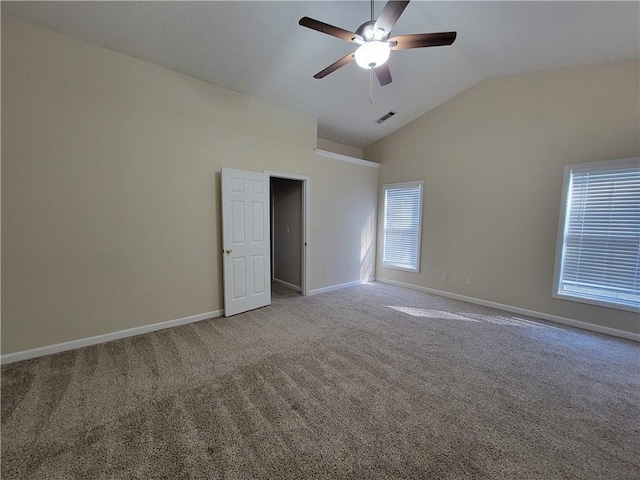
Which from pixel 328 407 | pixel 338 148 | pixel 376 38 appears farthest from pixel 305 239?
pixel 376 38

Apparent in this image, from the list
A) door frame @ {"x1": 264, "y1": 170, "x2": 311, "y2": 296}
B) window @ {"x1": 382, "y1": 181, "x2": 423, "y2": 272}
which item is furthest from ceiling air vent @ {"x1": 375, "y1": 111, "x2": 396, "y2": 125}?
door frame @ {"x1": 264, "y1": 170, "x2": 311, "y2": 296}

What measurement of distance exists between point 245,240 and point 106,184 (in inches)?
65.6

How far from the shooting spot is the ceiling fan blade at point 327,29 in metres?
1.94

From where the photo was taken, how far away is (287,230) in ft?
17.1

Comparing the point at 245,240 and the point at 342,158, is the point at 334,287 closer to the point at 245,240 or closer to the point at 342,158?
the point at 245,240

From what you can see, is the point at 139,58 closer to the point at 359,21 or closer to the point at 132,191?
the point at 132,191

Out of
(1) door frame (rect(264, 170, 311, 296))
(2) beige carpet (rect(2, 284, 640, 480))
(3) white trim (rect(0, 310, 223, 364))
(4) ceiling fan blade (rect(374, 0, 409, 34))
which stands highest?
(4) ceiling fan blade (rect(374, 0, 409, 34))

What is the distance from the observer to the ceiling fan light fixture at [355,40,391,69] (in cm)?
202

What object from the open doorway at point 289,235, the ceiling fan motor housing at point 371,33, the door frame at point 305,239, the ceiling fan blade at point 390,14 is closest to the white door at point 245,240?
the open doorway at point 289,235

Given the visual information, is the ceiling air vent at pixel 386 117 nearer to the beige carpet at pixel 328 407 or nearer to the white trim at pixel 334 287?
the white trim at pixel 334 287

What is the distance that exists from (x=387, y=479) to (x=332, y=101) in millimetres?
4454

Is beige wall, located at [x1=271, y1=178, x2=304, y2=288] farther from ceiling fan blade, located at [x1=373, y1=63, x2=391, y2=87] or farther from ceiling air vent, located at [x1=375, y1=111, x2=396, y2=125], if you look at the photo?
ceiling fan blade, located at [x1=373, y1=63, x2=391, y2=87]

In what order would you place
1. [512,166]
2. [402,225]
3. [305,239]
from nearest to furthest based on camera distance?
[512,166] < [305,239] < [402,225]

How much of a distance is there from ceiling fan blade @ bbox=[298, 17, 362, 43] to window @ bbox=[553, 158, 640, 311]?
3.35 meters
